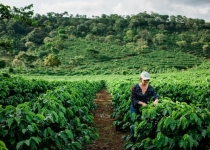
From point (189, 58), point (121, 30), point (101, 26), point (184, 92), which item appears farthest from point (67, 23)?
point (184, 92)

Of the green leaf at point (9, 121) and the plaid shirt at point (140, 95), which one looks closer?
the green leaf at point (9, 121)

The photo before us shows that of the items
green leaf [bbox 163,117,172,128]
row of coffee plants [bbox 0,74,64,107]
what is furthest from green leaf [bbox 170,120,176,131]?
row of coffee plants [bbox 0,74,64,107]

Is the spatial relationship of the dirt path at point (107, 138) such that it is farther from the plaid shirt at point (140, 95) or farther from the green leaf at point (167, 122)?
the green leaf at point (167, 122)

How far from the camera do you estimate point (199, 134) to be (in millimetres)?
4227

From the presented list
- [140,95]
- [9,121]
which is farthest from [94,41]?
[9,121]

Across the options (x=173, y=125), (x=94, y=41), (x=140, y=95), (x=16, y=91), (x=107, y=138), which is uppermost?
(x=94, y=41)

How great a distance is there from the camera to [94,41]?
99875 mm

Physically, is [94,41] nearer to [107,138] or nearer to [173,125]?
[107,138]

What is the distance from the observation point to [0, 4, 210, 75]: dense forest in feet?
252

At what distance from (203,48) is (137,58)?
23.7 m

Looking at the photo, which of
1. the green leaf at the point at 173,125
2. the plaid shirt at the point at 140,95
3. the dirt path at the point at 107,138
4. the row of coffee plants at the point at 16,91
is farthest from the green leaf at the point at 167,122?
the row of coffee plants at the point at 16,91

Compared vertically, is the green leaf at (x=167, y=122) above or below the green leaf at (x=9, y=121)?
below

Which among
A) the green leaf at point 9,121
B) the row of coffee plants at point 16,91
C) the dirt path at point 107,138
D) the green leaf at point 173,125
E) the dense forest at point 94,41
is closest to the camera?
the green leaf at point 9,121

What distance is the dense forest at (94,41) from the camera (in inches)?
3029
